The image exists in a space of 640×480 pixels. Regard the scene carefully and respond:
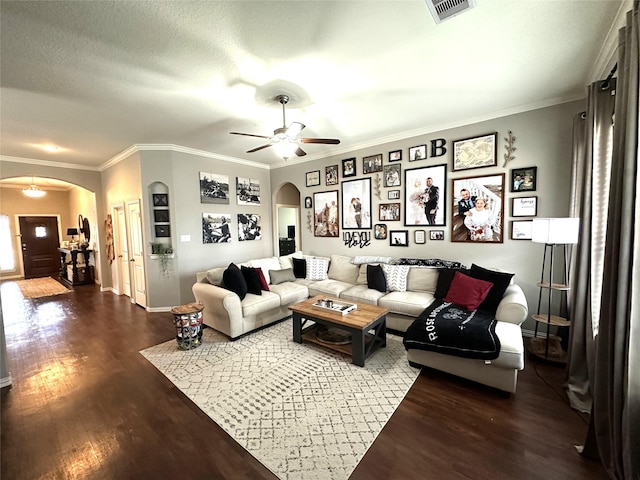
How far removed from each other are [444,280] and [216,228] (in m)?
4.30

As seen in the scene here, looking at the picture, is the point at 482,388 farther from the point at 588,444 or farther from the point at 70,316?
the point at 70,316

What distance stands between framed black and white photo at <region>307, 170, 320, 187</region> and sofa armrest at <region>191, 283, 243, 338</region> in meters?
2.94

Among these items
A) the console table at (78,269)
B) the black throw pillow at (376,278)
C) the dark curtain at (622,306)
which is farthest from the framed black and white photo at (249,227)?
the dark curtain at (622,306)

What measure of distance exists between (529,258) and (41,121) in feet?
22.1

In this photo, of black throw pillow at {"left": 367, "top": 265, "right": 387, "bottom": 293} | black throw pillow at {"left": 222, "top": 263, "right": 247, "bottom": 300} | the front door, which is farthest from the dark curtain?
the front door

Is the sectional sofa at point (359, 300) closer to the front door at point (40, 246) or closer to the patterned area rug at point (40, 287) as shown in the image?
the patterned area rug at point (40, 287)

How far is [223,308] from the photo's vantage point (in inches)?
132

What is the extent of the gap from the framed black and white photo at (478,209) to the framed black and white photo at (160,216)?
4961mm

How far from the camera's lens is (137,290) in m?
5.08

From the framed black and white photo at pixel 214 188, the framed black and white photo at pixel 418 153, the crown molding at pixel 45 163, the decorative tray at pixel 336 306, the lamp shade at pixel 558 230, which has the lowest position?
the decorative tray at pixel 336 306

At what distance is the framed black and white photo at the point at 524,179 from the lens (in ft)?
11.0

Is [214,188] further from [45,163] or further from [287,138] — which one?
[45,163]

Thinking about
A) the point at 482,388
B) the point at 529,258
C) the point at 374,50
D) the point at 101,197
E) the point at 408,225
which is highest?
the point at 374,50

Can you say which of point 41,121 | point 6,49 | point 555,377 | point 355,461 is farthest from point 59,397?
point 555,377
